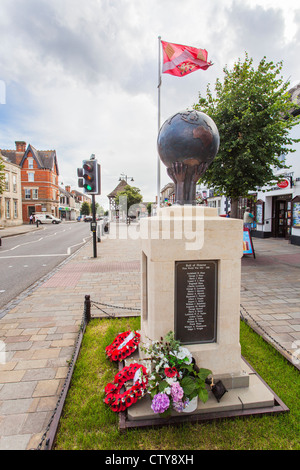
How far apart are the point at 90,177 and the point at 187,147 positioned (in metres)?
7.63

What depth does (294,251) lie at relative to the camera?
40.9 feet

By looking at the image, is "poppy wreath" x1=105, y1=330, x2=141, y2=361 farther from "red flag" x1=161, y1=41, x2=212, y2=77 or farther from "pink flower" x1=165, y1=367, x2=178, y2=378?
"red flag" x1=161, y1=41, x2=212, y2=77

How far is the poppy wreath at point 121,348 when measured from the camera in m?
3.36

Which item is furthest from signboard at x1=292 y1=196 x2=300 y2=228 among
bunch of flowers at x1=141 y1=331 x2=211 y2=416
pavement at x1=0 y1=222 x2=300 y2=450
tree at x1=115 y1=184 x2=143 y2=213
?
tree at x1=115 y1=184 x2=143 y2=213

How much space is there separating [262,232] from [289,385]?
54.3ft

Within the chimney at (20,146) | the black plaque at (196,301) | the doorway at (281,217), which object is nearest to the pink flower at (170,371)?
the black plaque at (196,301)

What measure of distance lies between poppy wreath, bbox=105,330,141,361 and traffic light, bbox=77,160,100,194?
7263 millimetres

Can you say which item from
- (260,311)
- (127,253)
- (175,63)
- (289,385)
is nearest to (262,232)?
(127,253)

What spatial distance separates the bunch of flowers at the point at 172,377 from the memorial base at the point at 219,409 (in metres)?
0.19

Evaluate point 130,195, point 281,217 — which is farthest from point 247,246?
point 130,195

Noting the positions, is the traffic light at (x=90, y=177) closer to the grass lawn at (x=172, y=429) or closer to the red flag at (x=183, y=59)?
the red flag at (x=183, y=59)

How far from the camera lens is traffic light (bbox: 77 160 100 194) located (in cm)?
985

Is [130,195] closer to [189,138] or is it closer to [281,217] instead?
[281,217]
